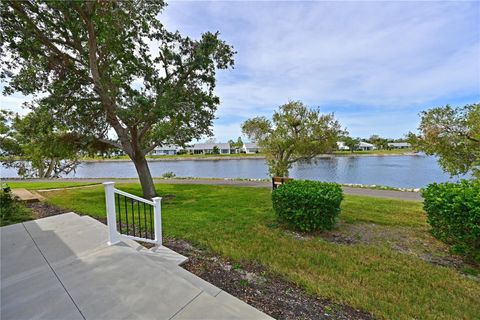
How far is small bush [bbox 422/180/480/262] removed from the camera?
135 inches

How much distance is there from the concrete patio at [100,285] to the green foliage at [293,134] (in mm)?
11034

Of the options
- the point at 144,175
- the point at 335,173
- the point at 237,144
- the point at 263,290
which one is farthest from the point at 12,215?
the point at 237,144

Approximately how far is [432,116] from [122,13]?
37.6ft

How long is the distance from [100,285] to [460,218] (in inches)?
211

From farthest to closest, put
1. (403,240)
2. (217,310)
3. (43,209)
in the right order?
(43,209) → (403,240) → (217,310)

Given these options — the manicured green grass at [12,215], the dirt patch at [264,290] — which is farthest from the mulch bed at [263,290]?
the manicured green grass at [12,215]

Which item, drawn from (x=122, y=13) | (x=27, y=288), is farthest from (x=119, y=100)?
(x=27, y=288)

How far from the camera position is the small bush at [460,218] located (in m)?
3.42

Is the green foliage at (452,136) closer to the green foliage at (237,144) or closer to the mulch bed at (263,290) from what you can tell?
the mulch bed at (263,290)

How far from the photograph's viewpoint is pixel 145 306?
2219mm

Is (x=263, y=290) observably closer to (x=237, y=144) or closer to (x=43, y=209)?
(x=43, y=209)

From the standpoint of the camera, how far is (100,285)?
251cm

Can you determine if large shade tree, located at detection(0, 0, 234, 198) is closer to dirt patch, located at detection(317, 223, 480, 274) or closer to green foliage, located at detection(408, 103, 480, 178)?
dirt patch, located at detection(317, 223, 480, 274)

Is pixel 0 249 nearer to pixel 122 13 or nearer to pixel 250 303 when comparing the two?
pixel 250 303
